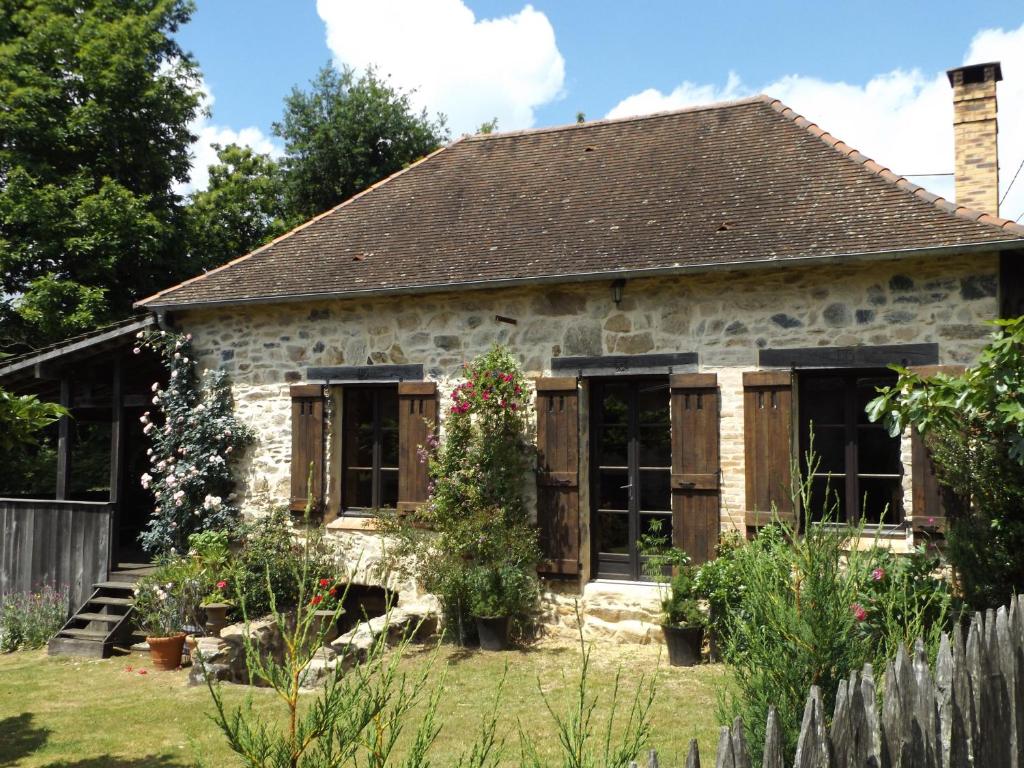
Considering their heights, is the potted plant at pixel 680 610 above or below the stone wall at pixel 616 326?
below

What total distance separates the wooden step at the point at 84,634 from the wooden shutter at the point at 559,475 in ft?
14.6

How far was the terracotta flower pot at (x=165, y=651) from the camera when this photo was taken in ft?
25.6

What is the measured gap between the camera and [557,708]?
6004 mm

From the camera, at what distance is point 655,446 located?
8.02 metres

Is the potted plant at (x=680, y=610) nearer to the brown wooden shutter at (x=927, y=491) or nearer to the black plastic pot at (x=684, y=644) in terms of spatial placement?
the black plastic pot at (x=684, y=644)

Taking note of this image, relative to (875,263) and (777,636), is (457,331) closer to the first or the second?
(875,263)

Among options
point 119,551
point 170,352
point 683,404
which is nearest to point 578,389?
point 683,404

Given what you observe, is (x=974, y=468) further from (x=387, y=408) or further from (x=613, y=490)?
(x=387, y=408)

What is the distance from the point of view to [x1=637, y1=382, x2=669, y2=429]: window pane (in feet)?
26.1

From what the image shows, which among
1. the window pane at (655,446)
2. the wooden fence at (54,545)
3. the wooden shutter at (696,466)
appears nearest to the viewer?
the wooden shutter at (696,466)

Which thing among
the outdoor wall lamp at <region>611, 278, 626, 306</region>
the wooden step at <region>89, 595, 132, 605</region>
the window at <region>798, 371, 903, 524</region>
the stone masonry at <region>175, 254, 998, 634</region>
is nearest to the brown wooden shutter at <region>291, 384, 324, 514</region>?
the stone masonry at <region>175, 254, 998, 634</region>

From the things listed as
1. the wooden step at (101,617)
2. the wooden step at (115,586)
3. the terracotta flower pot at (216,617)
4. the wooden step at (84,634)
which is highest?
the wooden step at (115,586)

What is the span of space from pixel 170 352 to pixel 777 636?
790 centimetres

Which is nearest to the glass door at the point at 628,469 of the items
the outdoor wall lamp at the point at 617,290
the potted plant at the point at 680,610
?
the potted plant at the point at 680,610
